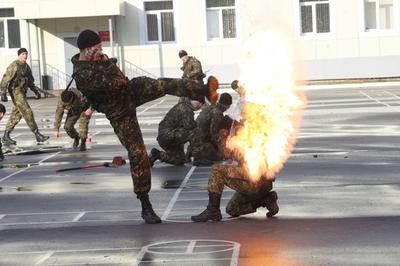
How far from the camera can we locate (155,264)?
834cm

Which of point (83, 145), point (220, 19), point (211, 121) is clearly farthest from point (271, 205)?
point (220, 19)

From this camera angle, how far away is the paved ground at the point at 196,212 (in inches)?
340

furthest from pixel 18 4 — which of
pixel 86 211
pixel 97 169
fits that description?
pixel 86 211

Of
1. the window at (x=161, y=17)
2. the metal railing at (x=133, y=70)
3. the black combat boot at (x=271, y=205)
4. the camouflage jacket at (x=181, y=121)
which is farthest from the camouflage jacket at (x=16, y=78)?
the window at (x=161, y=17)

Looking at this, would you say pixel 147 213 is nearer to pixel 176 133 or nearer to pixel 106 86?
pixel 106 86

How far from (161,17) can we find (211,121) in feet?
101

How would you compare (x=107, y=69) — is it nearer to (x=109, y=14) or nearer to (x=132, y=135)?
(x=132, y=135)

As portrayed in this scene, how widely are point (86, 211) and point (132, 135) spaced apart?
54.7 inches

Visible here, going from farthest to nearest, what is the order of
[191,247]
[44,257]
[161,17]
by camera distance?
[161,17]
[191,247]
[44,257]

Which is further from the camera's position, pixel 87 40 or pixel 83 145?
pixel 83 145

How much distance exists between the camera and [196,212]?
36.4 feet

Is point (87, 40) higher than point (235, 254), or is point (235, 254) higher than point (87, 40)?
point (87, 40)

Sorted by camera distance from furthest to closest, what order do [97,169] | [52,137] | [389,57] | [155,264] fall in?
[389,57] < [52,137] < [97,169] < [155,264]

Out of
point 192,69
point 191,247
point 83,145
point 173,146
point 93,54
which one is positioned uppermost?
point 93,54
